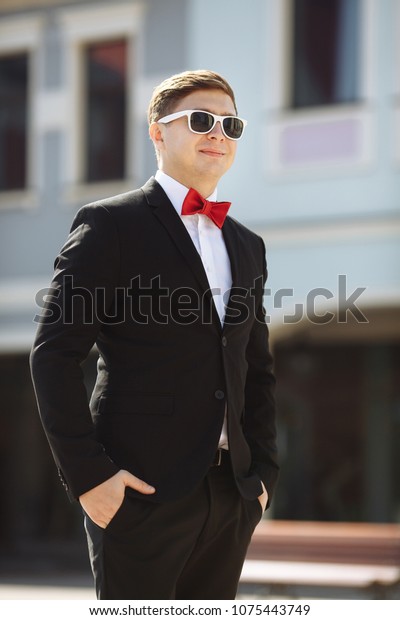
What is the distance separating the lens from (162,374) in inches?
118

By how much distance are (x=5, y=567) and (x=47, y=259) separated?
3.53 meters

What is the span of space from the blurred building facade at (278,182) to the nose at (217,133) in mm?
7418

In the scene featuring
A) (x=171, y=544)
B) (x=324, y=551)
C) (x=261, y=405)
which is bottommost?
(x=324, y=551)

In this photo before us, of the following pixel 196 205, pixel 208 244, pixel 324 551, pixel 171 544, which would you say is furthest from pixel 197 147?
pixel 324 551

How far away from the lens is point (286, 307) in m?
11.1

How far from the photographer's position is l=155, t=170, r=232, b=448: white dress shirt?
3184 millimetres

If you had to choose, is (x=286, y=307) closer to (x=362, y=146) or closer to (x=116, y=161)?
(x=362, y=146)

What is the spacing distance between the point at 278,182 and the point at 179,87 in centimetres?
796

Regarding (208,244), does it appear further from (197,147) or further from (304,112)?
(304,112)

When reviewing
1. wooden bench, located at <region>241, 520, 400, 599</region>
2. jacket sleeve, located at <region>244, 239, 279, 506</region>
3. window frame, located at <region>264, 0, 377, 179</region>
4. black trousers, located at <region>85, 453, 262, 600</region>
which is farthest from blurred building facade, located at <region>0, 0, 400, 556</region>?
black trousers, located at <region>85, 453, 262, 600</region>

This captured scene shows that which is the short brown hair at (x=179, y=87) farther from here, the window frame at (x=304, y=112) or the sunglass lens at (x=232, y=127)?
the window frame at (x=304, y=112)

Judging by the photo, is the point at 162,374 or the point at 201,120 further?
the point at 201,120
